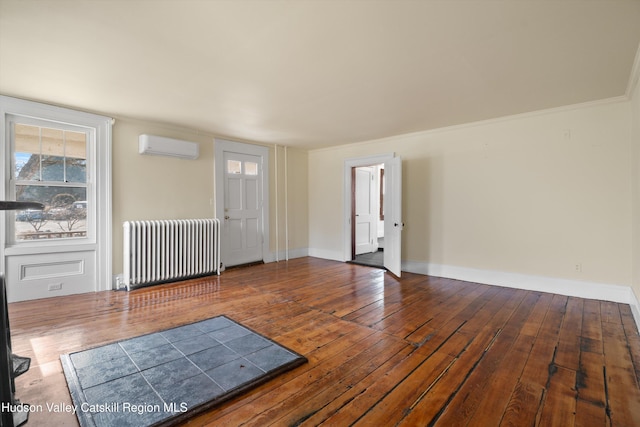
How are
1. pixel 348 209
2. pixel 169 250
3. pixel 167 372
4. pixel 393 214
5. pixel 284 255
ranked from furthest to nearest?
pixel 284 255 → pixel 348 209 → pixel 393 214 → pixel 169 250 → pixel 167 372

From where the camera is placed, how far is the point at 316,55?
2523mm

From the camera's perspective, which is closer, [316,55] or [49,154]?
[316,55]

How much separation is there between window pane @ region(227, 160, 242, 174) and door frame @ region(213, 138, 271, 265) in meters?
0.18

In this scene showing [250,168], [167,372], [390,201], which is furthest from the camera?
[250,168]

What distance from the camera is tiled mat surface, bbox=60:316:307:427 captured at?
5.69ft

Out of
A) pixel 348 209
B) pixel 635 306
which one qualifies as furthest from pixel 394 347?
pixel 348 209

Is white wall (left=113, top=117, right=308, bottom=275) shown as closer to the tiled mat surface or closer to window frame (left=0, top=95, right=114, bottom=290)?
window frame (left=0, top=95, right=114, bottom=290)

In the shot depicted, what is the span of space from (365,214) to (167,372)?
5538mm

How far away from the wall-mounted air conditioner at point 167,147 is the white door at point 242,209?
0.74m

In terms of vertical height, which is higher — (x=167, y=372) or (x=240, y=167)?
(x=240, y=167)

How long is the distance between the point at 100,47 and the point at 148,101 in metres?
1.27

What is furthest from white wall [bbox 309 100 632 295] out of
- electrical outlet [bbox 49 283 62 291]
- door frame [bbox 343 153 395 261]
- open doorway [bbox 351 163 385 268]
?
electrical outlet [bbox 49 283 62 291]

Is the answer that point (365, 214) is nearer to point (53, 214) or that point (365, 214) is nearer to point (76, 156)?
point (76, 156)

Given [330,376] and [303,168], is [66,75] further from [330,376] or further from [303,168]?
[303,168]
